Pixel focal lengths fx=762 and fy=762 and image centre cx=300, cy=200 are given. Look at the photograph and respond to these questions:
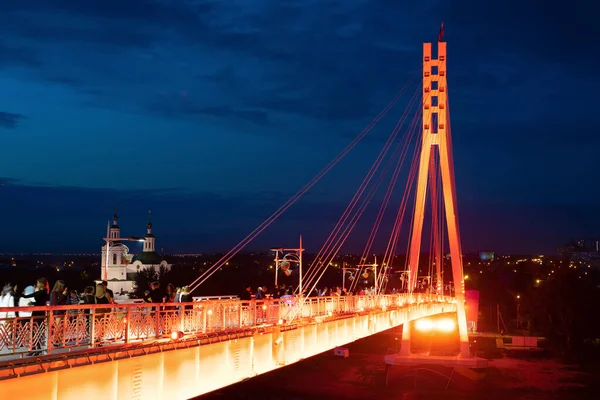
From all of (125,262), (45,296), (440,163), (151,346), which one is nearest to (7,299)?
(45,296)

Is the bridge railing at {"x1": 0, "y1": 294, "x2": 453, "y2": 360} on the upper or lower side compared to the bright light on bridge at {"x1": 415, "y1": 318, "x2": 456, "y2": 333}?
upper

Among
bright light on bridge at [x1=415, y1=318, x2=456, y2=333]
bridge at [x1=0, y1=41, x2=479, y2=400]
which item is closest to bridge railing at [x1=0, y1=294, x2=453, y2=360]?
bridge at [x1=0, y1=41, x2=479, y2=400]

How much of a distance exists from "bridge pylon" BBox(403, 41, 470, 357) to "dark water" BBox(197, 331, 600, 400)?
5138 millimetres

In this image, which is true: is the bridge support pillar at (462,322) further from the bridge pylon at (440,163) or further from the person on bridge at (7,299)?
the person on bridge at (7,299)

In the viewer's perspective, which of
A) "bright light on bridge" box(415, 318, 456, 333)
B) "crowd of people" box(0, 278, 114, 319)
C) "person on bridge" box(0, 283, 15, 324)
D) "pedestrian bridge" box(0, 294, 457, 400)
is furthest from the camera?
"bright light on bridge" box(415, 318, 456, 333)

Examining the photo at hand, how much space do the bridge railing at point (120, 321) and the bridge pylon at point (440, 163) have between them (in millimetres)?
20771

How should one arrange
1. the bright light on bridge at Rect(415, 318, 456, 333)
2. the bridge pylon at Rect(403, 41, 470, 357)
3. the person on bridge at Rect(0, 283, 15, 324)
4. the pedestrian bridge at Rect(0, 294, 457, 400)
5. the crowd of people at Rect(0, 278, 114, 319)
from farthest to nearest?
the bright light on bridge at Rect(415, 318, 456, 333), the bridge pylon at Rect(403, 41, 470, 357), the person on bridge at Rect(0, 283, 15, 324), the crowd of people at Rect(0, 278, 114, 319), the pedestrian bridge at Rect(0, 294, 457, 400)

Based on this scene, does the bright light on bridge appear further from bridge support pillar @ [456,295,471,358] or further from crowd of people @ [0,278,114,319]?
crowd of people @ [0,278,114,319]

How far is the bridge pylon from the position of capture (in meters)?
41.1

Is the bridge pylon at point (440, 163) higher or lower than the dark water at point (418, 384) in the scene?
higher

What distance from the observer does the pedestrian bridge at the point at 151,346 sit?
31.8ft

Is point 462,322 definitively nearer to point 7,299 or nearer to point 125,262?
point 7,299

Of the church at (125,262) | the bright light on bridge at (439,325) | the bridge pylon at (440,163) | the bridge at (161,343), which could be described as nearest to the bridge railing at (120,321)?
the bridge at (161,343)

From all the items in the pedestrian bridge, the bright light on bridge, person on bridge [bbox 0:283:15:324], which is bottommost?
the bright light on bridge
